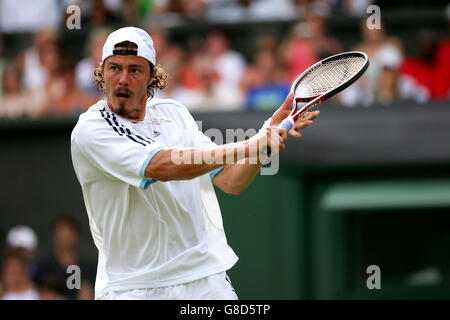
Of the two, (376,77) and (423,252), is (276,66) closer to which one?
(376,77)

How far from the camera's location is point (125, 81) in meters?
4.63

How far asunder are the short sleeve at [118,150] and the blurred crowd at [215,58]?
471 cm

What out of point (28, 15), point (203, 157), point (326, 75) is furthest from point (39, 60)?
point (203, 157)

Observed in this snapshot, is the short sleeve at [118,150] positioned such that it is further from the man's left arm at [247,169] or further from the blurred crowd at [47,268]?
the blurred crowd at [47,268]

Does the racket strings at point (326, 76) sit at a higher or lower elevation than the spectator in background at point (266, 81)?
lower

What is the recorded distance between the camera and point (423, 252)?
8.63 m

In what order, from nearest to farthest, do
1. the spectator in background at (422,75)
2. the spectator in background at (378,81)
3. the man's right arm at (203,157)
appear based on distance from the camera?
the man's right arm at (203,157), the spectator in background at (378,81), the spectator in background at (422,75)

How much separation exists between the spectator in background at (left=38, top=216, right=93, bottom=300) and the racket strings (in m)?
4.26

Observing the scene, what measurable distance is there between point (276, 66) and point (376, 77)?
1.08m

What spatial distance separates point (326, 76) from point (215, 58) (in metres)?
5.19

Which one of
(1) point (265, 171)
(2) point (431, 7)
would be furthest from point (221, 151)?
(2) point (431, 7)

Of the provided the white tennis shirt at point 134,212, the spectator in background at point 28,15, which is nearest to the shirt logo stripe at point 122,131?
the white tennis shirt at point 134,212

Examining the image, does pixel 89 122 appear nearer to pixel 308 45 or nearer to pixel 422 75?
pixel 308 45

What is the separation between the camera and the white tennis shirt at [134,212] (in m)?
4.63
